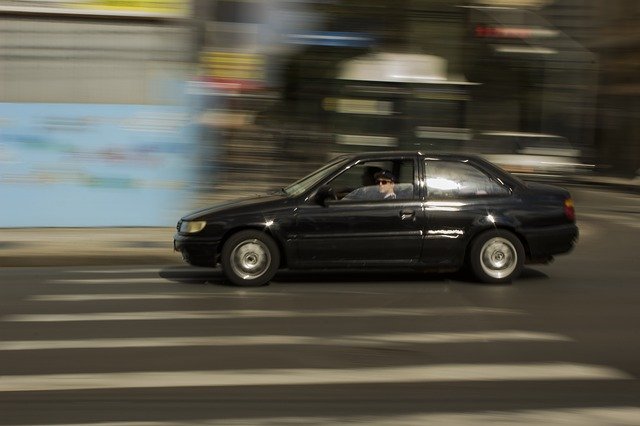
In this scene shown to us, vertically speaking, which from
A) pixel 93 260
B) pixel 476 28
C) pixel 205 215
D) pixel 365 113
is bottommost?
pixel 93 260

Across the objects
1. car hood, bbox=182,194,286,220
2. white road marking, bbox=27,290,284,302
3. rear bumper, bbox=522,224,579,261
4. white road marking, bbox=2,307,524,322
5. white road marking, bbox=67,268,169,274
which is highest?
car hood, bbox=182,194,286,220

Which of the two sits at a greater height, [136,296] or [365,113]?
[365,113]

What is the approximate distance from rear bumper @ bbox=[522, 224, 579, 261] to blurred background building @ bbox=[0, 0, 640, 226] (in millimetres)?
6867

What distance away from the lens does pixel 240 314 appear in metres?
8.56

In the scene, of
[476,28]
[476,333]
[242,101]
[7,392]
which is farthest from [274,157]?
[7,392]

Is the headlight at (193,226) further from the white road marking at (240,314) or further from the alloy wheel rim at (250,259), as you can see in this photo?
the white road marking at (240,314)

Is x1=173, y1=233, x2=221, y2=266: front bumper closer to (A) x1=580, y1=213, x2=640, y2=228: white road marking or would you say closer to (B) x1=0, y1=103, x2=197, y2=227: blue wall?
(B) x1=0, y1=103, x2=197, y2=227: blue wall

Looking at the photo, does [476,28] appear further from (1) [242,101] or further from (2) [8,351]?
(2) [8,351]

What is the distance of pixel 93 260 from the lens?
12.5 meters

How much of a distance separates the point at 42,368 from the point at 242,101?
15460 mm

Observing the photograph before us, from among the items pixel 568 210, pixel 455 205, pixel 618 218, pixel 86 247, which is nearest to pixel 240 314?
pixel 455 205

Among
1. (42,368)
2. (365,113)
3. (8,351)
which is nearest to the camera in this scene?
(42,368)

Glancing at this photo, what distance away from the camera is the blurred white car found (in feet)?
76.4

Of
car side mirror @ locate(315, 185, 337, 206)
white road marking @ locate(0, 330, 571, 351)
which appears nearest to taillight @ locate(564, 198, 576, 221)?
car side mirror @ locate(315, 185, 337, 206)
